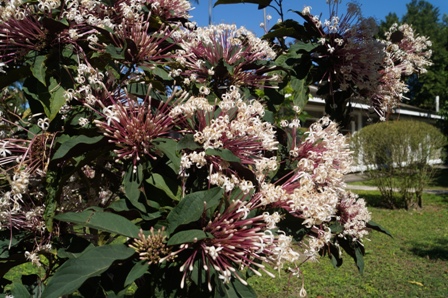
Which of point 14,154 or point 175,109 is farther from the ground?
point 175,109

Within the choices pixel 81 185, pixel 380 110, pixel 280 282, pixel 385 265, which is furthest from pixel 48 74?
pixel 385 265

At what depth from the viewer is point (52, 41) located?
4.50 ft

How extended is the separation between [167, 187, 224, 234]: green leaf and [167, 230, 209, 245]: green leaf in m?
0.04

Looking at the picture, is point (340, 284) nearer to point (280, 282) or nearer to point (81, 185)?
point (280, 282)

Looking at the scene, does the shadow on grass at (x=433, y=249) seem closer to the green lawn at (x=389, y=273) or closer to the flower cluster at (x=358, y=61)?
the green lawn at (x=389, y=273)

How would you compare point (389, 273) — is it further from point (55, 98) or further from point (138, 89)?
point (55, 98)

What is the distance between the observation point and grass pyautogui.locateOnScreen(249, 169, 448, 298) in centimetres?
496

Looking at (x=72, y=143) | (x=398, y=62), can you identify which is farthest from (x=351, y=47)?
(x=72, y=143)

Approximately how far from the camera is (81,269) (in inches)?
41.6

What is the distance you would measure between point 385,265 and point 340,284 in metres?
1.20

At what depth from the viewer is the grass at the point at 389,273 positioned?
4.96m

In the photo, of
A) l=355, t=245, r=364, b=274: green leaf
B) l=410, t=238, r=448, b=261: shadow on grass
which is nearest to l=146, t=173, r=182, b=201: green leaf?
l=355, t=245, r=364, b=274: green leaf

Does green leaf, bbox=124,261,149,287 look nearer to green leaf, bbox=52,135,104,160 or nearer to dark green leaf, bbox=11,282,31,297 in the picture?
green leaf, bbox=52,135,104,160

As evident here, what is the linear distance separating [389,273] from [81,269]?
5473 millimetres
